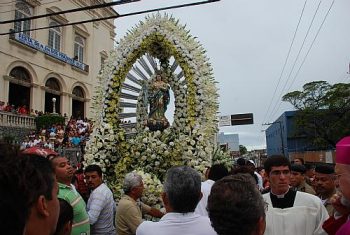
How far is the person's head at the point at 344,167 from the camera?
1.88 m

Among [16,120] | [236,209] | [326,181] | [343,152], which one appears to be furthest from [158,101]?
[16,120]

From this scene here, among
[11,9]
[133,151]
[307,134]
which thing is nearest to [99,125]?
[133,151]

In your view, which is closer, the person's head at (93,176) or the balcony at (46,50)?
the person's head at (93,176)

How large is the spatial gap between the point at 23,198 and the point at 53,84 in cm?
2886

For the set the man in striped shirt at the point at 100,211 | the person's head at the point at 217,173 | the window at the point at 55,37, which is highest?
the window at the point at 55,37

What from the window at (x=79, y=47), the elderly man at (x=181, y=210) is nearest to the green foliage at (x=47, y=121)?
the window at (x=79, y=47)

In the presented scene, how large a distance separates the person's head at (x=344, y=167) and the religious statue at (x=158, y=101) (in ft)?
19.0

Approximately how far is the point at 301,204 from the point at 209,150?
3756 millimetres

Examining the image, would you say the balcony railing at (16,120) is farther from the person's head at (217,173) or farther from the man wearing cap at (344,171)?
the man wearing cap at (344,171)

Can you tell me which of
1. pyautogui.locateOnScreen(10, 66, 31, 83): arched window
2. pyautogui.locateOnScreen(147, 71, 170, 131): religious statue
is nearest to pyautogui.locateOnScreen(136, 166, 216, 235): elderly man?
pyautogui.locateOnScreen(147, 71, 170, 131): religious statue

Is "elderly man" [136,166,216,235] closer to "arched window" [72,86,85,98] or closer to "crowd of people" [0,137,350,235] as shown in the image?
"crowd of people" [0,137,350,235]

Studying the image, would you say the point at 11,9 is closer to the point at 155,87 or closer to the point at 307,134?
the point at 155,87

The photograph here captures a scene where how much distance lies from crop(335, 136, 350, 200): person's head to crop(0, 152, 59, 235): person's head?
4.90 feet

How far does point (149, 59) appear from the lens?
8359 mm
